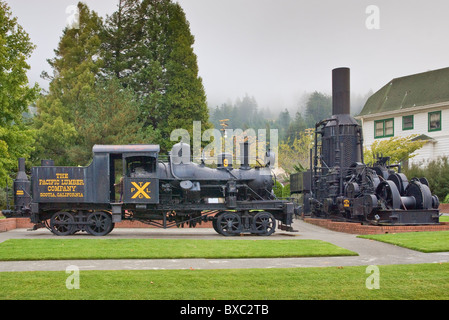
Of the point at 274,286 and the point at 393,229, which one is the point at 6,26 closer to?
the point at 393,229

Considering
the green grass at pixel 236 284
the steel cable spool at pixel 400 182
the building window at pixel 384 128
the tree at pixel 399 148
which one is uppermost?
the building window at pixel 384 128

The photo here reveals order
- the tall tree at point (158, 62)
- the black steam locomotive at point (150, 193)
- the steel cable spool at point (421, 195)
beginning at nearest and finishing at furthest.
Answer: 1. the black steam locomotive at point (150, 193)
2. the steel cable spool at point (421, 195)
3. the tall tree at point (158, 62)

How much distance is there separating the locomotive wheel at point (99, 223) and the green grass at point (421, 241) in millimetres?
8707

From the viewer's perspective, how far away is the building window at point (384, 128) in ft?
128

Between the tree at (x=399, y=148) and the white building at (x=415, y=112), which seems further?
the white building at (x=415, y=112)

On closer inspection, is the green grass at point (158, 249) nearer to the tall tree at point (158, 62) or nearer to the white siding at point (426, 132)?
the tall tree at point (158, 62)

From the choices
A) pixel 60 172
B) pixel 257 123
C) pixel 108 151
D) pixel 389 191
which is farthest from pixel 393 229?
pixel 257 123

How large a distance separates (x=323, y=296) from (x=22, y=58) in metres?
21.0

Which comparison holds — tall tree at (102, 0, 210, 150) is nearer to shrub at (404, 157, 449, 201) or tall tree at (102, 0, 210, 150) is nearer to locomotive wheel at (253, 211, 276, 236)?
shrub at (404, 157, 449, 201)

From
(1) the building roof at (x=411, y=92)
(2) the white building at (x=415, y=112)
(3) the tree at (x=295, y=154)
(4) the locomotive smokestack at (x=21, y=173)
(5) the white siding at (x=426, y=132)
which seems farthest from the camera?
(3) the tree at (x=295, y=154)

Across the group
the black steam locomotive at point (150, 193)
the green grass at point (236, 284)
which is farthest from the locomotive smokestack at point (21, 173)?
the green grass at point (236, 284)

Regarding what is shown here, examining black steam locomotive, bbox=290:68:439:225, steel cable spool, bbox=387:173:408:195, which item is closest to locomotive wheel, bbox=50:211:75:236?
black steam locomotive, bbox=290:68:439:225

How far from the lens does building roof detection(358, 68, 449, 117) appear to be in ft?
120

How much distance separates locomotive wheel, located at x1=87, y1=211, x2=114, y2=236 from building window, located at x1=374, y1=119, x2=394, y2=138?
2718 centimetres
